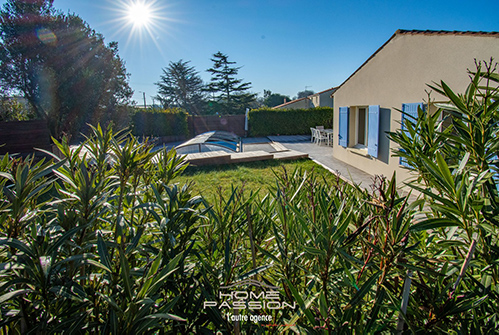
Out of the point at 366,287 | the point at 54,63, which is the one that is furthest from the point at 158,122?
the point at 366,287

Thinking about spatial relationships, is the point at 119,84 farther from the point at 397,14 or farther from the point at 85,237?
the point at 85,237

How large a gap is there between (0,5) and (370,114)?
23.5 m

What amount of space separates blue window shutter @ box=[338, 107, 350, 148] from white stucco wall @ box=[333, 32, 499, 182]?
0.22 m

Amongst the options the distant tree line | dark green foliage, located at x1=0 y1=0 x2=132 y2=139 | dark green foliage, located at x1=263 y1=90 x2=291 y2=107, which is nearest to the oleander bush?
dark green foliage, located at x1=0 y1=0 x2=132 y2=139

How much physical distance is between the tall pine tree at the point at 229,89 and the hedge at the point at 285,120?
24.0 m

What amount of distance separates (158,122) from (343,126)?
15.2 m

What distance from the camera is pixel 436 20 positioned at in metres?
9.68

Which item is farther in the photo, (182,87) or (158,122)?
(182,87)

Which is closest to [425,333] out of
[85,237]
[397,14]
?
[85,237]

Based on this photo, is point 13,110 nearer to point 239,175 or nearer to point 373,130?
point 239,175

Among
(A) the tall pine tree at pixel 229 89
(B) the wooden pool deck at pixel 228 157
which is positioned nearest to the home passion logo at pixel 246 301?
(B) the wooden pool deck at pixel 228 157

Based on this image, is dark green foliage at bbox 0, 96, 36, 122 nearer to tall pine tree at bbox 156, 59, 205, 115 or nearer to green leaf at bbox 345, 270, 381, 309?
green leaf at bbox 345, 270, 381, 309

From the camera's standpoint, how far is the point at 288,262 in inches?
46.1

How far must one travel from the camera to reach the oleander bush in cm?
85
